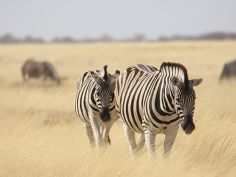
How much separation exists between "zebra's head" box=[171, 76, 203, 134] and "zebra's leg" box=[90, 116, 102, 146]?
2487 millimetres

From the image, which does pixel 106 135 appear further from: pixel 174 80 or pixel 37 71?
pixel 37 71

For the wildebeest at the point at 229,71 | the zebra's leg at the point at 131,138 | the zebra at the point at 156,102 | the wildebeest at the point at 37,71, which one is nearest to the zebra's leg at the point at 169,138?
the zebra at the point at 156,102

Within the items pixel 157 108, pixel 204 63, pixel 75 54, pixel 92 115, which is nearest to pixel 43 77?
pixel 204 63

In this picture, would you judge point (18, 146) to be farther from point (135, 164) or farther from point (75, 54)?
point (75, 54)

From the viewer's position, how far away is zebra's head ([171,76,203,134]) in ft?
25.5

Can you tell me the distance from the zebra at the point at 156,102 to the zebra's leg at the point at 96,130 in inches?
18.0

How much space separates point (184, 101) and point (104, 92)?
2397 millimetres

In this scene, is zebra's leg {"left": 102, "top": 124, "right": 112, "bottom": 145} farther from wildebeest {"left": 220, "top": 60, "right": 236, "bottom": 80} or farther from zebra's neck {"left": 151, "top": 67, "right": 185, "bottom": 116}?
wildebeest {"left": 220, "top": 60, "right": 236, "bottom": 80}

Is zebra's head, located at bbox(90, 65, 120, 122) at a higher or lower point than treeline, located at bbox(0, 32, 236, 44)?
higher

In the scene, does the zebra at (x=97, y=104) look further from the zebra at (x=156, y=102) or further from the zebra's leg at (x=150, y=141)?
the zebra's leg at (x=150, y=141)

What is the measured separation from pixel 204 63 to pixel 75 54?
52.6 ft

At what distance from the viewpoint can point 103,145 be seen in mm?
10211

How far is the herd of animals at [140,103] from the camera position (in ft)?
26.2

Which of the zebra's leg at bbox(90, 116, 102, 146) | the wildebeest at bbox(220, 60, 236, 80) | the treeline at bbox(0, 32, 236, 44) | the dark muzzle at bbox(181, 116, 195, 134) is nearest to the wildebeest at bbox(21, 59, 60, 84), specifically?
the wildebeest at bbox(220, 60, 236, 80)
